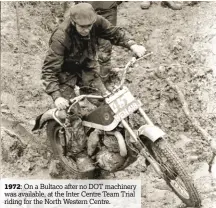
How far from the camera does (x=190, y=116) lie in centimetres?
319

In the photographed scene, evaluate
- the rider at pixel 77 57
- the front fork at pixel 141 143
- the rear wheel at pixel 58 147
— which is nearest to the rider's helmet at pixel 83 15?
the rider at pixel 77 57

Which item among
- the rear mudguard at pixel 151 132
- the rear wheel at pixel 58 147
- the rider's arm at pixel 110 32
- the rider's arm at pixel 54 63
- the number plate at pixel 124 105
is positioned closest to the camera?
the rear mudguard at pixel 151 132

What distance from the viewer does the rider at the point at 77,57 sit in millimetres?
2568

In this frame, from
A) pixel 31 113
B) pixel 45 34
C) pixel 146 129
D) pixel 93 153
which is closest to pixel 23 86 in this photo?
pixel 31 113

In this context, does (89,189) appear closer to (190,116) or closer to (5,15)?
(190,116)

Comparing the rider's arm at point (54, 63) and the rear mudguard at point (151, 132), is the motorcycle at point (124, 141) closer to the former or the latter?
the rear mudguard at point (151, 132)

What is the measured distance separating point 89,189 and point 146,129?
58 centimetres

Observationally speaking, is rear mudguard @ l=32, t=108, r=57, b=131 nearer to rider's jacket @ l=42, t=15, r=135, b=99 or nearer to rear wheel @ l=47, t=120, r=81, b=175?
rear wheel @ l=47, t=120, r=81, b=175

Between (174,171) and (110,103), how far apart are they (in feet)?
1.39

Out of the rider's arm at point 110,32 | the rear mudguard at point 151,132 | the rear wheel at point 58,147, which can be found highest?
the rider's arm at point 110,32

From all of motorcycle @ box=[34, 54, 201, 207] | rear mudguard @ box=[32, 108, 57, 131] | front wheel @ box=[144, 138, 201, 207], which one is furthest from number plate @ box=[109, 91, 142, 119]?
rear mudguard @ box=[32, 108, 57, 131]

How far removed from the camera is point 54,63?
266 centimetres
